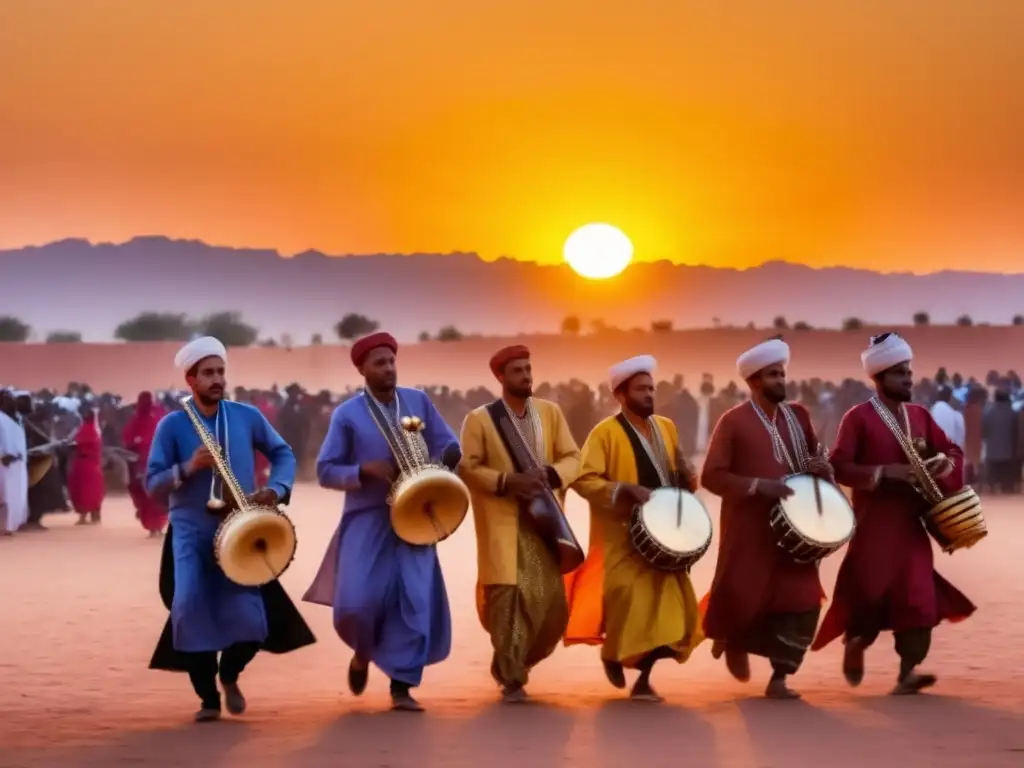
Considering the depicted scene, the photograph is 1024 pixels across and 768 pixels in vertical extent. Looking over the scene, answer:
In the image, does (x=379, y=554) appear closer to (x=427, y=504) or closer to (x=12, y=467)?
(x=427, y=504)

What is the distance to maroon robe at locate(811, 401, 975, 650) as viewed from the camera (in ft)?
32.3

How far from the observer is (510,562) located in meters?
9.62

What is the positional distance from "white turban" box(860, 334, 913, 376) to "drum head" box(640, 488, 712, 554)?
50.3 inches

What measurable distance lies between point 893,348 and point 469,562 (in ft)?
29.5

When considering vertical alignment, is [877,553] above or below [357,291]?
below

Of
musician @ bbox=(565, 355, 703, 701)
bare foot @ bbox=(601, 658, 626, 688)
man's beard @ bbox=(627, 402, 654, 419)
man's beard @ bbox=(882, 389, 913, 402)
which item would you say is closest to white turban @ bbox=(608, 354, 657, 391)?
musician @ bbox=(565, 355, 703, 701)

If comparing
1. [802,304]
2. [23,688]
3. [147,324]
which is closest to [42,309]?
[147,324]

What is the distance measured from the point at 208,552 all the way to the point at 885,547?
11.5ft

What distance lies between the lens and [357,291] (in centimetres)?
11031

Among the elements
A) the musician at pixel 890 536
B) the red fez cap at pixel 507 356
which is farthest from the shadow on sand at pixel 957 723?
the red fez cap at pixel 507 356

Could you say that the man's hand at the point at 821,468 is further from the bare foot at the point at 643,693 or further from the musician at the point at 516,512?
the bare foot at the point at 643,693

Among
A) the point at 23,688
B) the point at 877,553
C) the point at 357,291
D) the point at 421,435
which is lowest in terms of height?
the point at 23,688

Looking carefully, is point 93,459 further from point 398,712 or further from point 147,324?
point 147,324

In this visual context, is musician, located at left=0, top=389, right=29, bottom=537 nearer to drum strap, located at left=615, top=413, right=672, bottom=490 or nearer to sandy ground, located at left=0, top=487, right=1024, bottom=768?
sandy ground, located at left=0, top=487, right=1024, bottom=768
